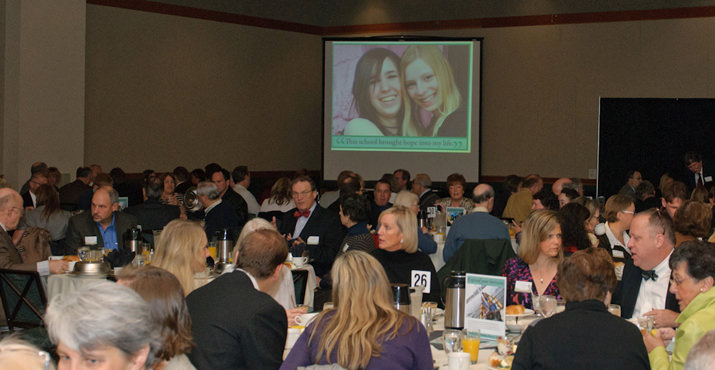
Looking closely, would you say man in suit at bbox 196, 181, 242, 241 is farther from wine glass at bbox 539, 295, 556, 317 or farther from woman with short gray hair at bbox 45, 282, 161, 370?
woman with short gray hair at bbox 45, 282, 161, 370

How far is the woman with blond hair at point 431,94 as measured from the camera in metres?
13.5

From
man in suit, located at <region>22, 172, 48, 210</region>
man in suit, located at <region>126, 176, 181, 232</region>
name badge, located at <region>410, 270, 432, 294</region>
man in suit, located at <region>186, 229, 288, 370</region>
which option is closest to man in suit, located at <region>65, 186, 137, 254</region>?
man in suit, located at <region>126, 176, 181, 232</region>

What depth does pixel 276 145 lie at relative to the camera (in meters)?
14.6

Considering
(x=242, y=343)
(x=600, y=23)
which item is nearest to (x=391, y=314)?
(x=242, y=343)

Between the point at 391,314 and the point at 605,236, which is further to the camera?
the point at 605,236

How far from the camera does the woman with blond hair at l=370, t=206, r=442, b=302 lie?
4.88m

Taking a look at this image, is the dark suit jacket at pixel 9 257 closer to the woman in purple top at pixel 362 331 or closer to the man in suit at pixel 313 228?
the man in suit at pixel 313 228

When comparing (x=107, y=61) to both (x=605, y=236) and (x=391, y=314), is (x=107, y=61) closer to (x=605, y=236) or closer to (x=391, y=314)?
(x=605, y=236)

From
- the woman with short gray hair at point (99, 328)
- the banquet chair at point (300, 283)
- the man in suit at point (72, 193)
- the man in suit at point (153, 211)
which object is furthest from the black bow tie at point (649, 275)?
the man in suit at point (72, 193)

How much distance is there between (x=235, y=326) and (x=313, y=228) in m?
3.79

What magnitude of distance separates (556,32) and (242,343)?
11.2 m

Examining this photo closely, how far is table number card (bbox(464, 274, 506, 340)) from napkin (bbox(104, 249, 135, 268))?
3.03 metres

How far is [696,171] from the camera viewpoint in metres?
11.5

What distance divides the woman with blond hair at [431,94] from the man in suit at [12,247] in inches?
338
